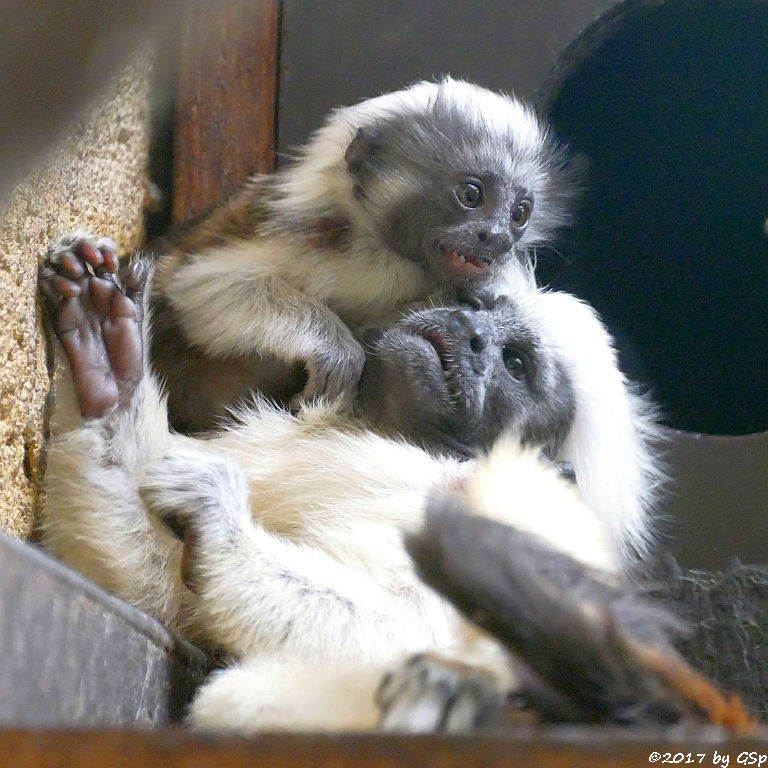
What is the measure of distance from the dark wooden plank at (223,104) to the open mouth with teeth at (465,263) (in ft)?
3.19

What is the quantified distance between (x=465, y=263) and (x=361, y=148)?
48 centimetres

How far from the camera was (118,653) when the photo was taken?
5.31ft

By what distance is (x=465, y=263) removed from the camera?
266cm

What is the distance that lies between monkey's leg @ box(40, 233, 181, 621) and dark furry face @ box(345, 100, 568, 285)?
2.49 feet

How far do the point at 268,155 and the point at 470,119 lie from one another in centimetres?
80

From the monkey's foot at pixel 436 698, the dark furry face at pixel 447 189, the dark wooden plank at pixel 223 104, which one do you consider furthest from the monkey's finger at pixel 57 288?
the monkey's foot at pixel 436 698

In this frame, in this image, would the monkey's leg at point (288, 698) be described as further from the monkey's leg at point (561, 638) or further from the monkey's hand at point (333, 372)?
the monkey's hand at point (333, 372)

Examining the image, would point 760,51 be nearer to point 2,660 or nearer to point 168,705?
point 168,705

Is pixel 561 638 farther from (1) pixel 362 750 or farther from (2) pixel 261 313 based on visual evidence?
(2) pixel 261 313

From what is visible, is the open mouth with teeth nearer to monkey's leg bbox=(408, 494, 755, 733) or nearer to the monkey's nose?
the monkey's nose

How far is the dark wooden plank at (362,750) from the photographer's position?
37.6 inches

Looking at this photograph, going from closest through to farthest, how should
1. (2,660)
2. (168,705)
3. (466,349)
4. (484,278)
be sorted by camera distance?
(2,660)
(168,705)
(466,349)
(484,278)

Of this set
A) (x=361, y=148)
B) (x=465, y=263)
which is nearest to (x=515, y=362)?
(x=465, y=263)

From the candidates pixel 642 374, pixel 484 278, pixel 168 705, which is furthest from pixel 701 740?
pixel 642 374
